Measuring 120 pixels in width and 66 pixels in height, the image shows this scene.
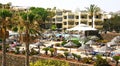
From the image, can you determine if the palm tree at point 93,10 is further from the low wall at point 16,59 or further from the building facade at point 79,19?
the low wall at point 16,59

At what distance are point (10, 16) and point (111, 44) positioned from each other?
25.3m

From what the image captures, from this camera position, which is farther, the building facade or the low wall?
the building facade

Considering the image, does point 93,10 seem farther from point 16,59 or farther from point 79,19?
point 16,59

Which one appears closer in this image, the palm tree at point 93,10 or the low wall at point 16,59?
the low wall at point 16,59

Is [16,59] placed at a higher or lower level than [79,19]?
higher

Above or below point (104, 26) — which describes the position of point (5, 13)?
above

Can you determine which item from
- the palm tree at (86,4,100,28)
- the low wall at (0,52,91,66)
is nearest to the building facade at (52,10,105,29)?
the palm tree at (86,4,100,28)

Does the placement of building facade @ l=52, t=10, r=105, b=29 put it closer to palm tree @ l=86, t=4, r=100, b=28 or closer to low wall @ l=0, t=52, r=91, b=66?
palm tree @ l=86, t=4, r=100, b=28

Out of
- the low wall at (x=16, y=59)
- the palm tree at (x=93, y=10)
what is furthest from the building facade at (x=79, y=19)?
the low wall at (x=16, y=59)

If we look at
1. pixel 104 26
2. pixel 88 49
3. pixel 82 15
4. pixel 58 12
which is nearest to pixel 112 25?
pixel 104 26

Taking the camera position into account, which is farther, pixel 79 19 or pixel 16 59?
pixel 79 19

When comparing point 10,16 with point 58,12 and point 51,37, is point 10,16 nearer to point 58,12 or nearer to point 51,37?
point 51,37

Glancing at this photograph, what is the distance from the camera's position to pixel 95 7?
110 meters

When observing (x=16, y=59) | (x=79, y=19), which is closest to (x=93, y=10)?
(x=79, y=19)
